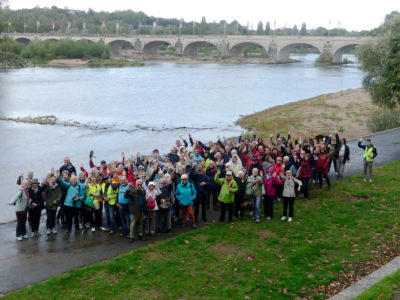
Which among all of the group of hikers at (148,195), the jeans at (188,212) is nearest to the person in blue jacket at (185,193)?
the group of hikers at (148,195)

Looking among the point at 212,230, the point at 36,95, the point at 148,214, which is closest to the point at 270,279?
the point at 212,230

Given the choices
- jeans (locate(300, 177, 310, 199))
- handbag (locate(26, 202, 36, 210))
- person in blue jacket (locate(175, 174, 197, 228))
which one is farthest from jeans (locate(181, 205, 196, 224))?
jeans (locate(300, 177, 310, 199))

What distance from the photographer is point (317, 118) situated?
1291 inches

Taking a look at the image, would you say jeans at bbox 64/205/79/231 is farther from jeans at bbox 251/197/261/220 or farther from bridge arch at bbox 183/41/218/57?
bridge arch at bbox 183/41/218/57

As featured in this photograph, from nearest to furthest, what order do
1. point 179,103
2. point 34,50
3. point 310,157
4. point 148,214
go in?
1. point 148,214
2. point 310,157
3. point 179,103
4. point 34,50

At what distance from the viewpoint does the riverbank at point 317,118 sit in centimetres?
2875

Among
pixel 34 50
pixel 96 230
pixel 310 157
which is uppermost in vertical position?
pixel 34 50

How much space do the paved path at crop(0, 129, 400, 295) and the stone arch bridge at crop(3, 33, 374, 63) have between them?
79377 millimetres

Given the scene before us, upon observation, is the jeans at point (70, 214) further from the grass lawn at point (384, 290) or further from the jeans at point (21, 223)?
the grass lawn at point (384, 290)

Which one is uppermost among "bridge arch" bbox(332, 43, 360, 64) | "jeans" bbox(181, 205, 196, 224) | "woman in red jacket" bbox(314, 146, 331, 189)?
"bridge arch" bbox(332, 43, 360, 64)

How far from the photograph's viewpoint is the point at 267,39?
94.8 m

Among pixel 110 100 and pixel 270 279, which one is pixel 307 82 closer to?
pixel 110 100

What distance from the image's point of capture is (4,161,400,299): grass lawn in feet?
26.2

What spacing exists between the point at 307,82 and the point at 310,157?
51247 mm
